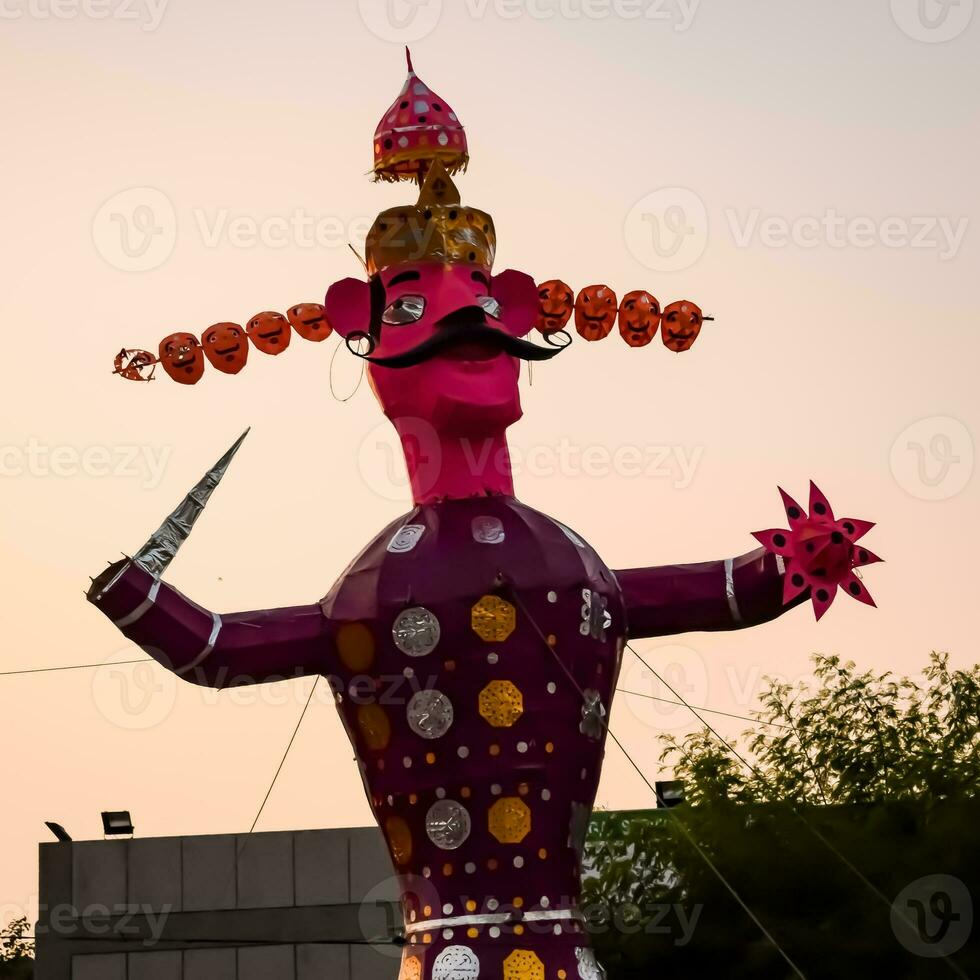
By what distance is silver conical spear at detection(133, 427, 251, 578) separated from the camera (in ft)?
43.5

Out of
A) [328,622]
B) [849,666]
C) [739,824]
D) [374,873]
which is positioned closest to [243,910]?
[374,873]

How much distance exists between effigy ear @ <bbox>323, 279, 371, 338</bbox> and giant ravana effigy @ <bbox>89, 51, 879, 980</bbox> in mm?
10

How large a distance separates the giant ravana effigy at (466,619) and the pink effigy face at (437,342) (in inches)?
0.4

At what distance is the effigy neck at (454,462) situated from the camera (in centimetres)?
1379

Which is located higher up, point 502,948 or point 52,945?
point 52,945

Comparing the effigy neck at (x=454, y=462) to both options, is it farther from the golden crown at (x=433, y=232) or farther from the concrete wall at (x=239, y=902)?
the concrete wall at (x=239, y=902)

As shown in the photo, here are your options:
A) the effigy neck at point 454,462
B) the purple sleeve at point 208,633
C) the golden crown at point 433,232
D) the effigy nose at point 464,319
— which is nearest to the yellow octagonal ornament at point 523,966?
the purple sleeve at point 208,633

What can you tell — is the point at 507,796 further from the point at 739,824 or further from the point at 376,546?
the point at 739,824

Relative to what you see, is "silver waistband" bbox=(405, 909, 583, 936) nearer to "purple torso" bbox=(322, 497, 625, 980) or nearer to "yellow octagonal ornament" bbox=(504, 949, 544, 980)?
"purple torso" bbox=(322, 497, 625, 980)

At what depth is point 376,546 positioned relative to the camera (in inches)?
541

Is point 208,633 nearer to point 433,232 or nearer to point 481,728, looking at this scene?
point 481,728

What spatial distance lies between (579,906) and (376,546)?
2.08 metres

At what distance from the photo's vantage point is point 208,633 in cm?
1348

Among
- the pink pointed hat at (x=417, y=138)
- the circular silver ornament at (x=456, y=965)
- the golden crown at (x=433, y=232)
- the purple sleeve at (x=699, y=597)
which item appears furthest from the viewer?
the pink pointed hat at (x=417, y=138)
